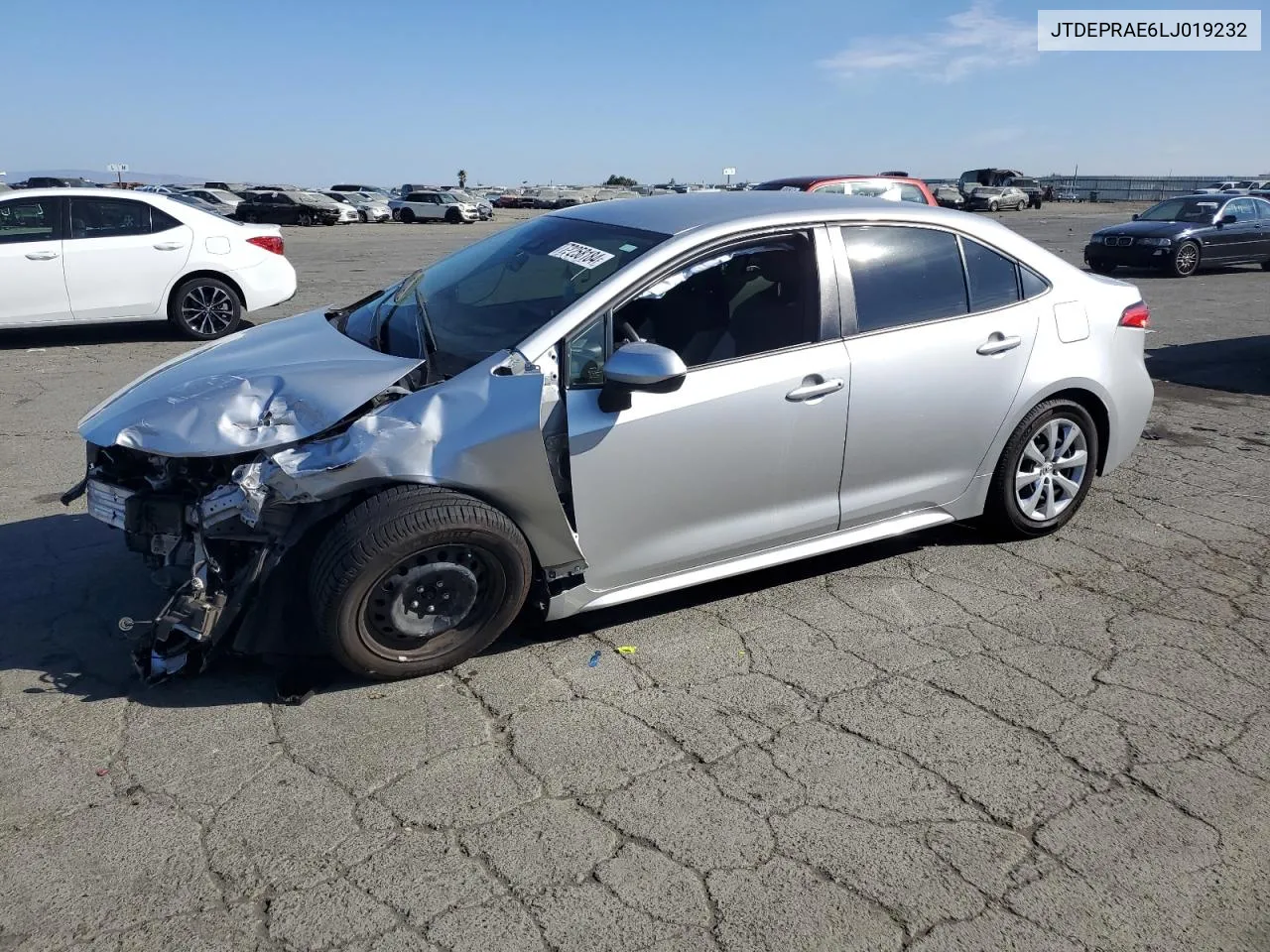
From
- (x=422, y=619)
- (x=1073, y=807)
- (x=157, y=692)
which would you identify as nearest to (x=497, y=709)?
(x=422, y=619)

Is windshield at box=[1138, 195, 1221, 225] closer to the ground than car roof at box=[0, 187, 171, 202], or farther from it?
farther from it

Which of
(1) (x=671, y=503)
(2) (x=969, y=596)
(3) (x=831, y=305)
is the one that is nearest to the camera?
(1) (x=671, y=503)

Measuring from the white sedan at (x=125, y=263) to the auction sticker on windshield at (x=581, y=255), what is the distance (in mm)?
7055

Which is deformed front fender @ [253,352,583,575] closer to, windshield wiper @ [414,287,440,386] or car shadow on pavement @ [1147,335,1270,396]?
windshield wiper @ [414,287,440,386]

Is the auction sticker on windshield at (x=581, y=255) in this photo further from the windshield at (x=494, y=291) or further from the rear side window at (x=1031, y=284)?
the rear side window at (x=1031, y=284)

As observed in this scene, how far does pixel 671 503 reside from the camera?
3742 millimetres

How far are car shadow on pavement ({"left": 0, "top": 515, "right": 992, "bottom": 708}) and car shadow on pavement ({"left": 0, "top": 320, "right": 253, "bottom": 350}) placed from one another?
584 cm

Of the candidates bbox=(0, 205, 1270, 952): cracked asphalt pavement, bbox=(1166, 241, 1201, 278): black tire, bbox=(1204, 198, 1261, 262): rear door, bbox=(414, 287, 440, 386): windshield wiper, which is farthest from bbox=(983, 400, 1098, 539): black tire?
bbox=(1204, 198, 1261, 262): rear door

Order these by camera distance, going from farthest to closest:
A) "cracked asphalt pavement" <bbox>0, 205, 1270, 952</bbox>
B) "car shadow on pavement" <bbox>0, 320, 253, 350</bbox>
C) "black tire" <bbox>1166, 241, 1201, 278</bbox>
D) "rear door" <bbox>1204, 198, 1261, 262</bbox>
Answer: "rear door" <bbox>1204, 198, 1261, 262</bbox>, "black tire" <bbox>1166, 241, 1201, 278</bbox>, "car shadow on pavement" <bbox>0, 320, 253, 350</bbox>, "cracked asphalt pavement" <bbox>0, 205, 1270, 952</bbox>

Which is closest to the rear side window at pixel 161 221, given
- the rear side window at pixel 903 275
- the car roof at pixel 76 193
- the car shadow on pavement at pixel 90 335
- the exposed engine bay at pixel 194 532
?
the car roof at pixel 76 193

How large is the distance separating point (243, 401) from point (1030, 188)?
5545 cm

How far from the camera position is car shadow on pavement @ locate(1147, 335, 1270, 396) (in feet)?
29.2

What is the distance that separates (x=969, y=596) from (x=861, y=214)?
5.69 feet

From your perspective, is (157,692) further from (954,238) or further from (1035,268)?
(1035,268)
